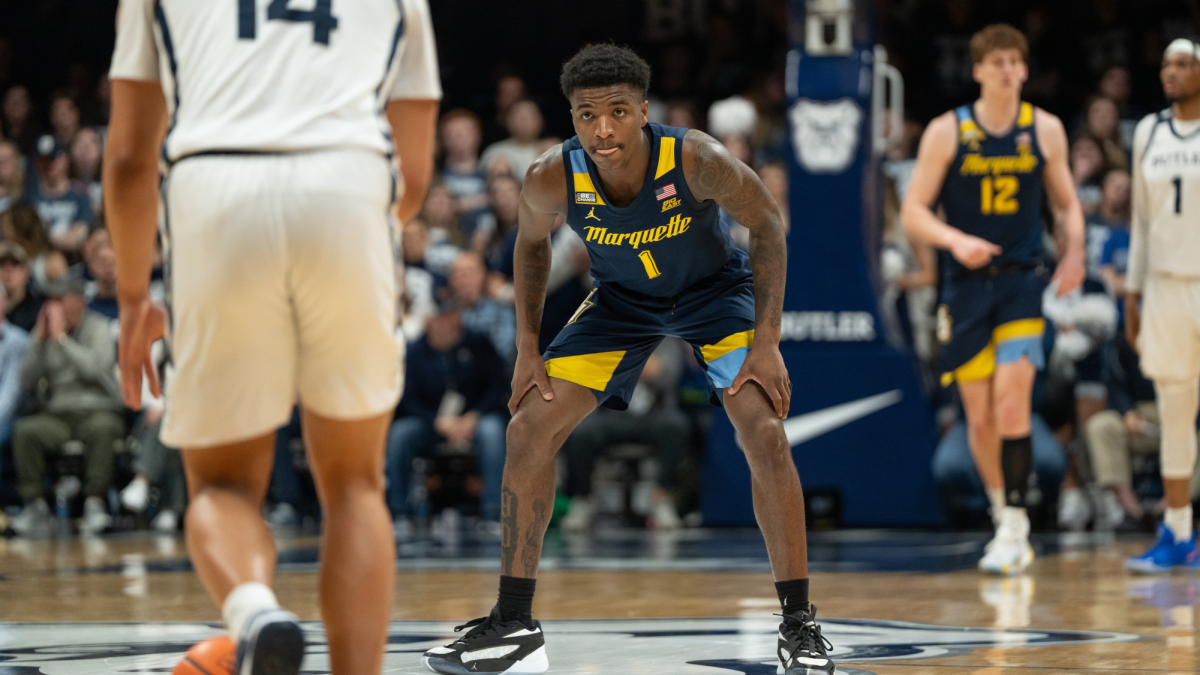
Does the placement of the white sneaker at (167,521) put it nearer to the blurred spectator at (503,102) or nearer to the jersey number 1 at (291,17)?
the blurred spectator at (503,102)

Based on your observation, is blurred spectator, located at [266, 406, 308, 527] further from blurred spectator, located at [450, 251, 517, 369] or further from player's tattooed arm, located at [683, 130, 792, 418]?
player's tattooed arm, located at [683, 130, 792, 418]

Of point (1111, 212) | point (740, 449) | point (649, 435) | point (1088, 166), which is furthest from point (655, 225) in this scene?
point (1088, 166)

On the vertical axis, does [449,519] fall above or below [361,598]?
below

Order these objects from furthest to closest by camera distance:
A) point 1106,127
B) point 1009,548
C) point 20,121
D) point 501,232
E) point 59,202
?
point 20,121 < point 59,202 < point 1106,127 < point 501,232 < point 1009,548

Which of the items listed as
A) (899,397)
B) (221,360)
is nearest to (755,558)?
(899,397)

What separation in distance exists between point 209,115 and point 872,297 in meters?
6.41

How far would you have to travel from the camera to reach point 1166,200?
661 cm

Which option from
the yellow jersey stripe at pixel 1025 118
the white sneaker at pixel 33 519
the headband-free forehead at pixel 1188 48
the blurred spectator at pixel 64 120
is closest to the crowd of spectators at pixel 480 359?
the white sneaker at pixel 33 519

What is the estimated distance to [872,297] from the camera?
27.8ft

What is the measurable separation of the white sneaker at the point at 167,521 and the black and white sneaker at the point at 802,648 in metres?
6.46

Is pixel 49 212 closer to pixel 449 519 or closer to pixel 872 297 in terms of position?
pixel 449 519

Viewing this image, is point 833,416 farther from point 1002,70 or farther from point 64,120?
point 64,120

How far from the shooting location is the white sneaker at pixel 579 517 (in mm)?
8867

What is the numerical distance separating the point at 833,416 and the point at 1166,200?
2.45 metres
